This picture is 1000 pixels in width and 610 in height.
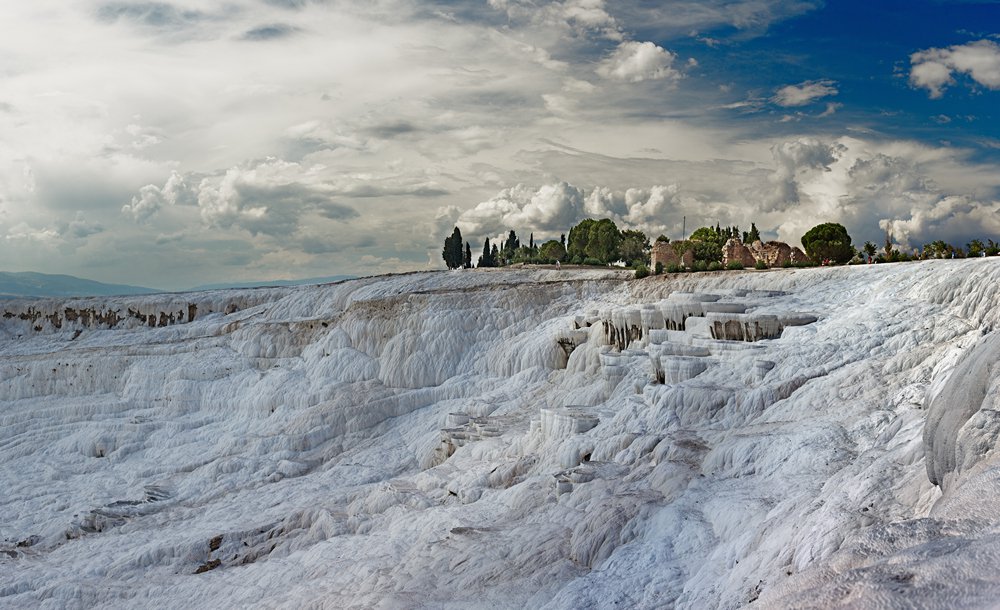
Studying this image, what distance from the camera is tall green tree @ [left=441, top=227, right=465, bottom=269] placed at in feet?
260

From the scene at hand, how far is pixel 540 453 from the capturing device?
69.6ft

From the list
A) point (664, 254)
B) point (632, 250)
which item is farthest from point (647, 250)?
point (664, 254)

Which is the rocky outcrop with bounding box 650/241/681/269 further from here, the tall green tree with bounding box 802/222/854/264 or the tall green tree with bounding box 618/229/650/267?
the tall green tree with bounding box 618/229/650/267

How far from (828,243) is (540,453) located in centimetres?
3706

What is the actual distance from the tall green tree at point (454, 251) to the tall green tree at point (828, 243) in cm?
3483

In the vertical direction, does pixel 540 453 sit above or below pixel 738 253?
below

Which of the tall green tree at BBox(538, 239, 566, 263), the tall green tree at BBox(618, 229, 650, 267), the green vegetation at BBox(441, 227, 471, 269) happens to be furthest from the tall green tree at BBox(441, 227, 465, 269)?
the tall green tree at BBox(618, 229, 650, 267)

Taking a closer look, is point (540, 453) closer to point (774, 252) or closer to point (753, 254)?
point (774, 252)

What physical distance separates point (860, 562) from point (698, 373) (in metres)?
15.3

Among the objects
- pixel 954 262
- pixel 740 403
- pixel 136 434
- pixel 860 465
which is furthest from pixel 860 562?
pixel 136 434

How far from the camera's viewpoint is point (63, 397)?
42562mm

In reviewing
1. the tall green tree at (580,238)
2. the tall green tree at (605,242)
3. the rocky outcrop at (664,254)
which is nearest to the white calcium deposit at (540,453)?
the rocky outcrop at (664,254)

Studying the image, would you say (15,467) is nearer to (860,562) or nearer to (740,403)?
(740,403)

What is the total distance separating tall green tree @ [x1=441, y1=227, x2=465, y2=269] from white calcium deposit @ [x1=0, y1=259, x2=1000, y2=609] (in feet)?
119
